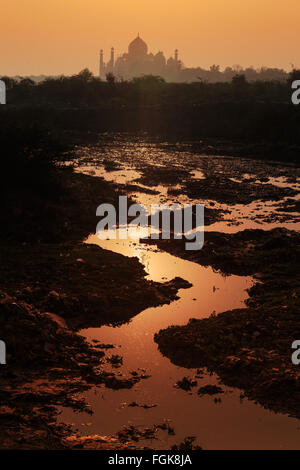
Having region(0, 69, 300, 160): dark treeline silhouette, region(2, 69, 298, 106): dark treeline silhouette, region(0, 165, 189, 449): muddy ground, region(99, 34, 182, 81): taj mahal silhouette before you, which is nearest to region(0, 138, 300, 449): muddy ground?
region(0, 165, 189, 449): muddy ground

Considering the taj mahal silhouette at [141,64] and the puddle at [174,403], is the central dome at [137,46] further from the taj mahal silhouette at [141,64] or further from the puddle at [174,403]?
the puddle at [174,403]

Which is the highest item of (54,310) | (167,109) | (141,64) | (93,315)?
(141,64)

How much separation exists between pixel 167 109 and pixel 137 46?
434ft

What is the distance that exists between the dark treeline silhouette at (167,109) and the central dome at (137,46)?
11404 centimetres

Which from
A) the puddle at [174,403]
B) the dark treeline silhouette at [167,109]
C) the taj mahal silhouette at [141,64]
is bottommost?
the puddle at [174,403]

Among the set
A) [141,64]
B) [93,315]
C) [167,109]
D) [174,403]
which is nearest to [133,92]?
[167,109]

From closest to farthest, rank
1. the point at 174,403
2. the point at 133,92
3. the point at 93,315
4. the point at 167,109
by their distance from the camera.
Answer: the point at 174,403 → the point at 93,315 → the point at 167,109 → the point at 133,92

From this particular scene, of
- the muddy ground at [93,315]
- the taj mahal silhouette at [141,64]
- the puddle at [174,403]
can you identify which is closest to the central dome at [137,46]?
the taj mahal silhouette at [141,64]

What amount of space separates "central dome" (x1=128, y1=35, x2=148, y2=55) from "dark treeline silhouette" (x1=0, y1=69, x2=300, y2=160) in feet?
374

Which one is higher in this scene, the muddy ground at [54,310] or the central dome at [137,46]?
the central dome at [137,46]

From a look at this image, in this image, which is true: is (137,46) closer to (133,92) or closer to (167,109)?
(133,92)

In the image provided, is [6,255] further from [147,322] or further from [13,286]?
[147,322]

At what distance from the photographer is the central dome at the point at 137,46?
176 m

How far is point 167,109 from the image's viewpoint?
51969 millimetres
